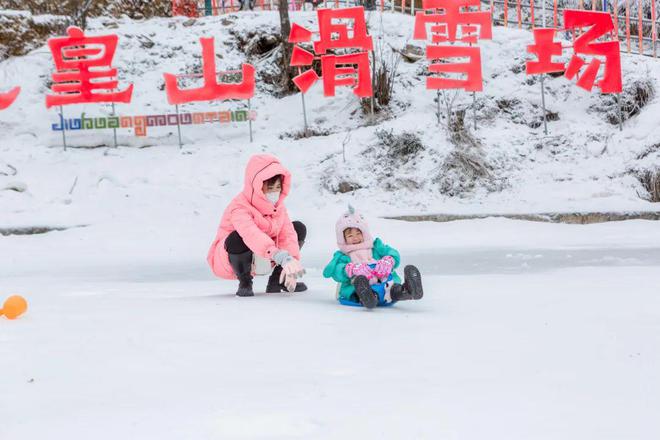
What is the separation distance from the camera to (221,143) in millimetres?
12750

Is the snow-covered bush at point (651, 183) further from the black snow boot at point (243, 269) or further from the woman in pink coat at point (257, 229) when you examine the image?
the black snow boot at point (243, 269)

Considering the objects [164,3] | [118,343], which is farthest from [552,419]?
[164,3]

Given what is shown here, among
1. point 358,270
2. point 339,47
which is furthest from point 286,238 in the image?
point 339,47

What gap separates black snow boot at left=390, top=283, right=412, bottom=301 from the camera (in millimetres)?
3723

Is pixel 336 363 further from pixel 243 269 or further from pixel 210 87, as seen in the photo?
pixel 210 87

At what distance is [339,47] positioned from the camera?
39.5 feet

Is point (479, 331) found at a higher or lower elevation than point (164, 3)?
lower

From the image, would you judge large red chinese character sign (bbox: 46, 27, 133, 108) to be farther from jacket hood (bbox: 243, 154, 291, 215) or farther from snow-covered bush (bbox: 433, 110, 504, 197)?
jacket hood (bbox: 243, 154, 291, 215)

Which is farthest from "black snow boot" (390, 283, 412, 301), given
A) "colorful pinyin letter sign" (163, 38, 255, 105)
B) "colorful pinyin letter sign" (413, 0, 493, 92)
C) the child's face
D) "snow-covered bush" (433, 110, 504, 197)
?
"colorful pinyin letter sign" (163, 38, 255, 105)

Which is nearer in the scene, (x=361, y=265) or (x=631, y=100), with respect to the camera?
(x=361, y=265)

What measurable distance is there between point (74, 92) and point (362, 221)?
1040 cm

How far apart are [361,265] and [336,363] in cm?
135

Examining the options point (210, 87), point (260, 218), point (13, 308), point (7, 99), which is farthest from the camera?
point (7, 99)

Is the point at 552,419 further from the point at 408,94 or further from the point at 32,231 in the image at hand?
the point at 408,94
